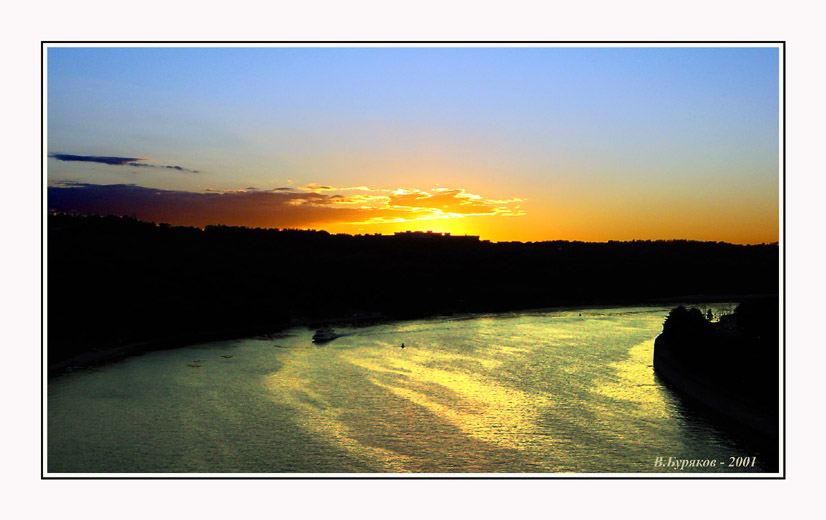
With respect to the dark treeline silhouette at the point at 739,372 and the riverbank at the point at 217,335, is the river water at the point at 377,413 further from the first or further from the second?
the riverbank at the point at 217,335

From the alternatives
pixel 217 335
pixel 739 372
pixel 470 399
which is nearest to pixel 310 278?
pixel 217 335

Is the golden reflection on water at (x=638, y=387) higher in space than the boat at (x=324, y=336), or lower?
lower

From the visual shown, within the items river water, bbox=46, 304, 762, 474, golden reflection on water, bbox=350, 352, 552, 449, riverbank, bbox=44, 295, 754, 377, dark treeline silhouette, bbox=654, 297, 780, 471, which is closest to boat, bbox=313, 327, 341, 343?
river water, bbox=46, 304, 762, 474

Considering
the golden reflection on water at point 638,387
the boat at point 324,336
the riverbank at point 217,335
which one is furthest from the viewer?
the boat at point 324,336

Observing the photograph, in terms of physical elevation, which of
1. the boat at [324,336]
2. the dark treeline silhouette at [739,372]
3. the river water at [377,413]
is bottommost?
the river water at [377,413]

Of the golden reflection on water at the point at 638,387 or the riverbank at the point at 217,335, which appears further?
the riverbank at the point at 217,335

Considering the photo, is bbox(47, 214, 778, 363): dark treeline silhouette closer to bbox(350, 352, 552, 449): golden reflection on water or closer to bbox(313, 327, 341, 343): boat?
bbox(313, 327, 341, 343): boat

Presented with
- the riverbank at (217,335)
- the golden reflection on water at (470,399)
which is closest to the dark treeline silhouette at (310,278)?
the riverbank at (217,335)
